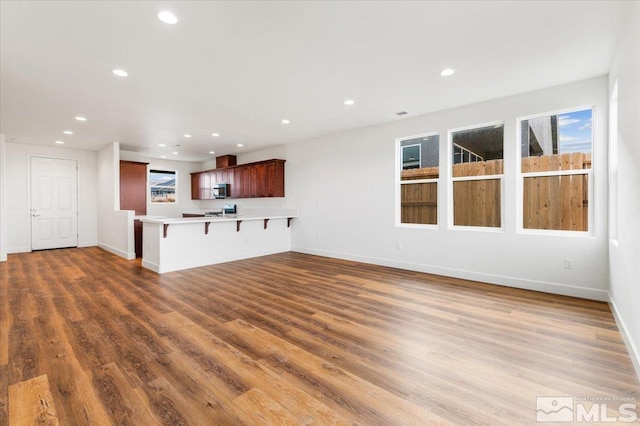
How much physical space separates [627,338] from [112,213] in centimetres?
913

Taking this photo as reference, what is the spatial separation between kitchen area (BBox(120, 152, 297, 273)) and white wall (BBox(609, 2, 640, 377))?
18.7 ft

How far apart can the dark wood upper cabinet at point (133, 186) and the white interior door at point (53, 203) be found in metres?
1.49

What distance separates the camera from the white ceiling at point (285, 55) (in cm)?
231

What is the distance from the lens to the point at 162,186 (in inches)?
368

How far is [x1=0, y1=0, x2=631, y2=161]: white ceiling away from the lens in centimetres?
231

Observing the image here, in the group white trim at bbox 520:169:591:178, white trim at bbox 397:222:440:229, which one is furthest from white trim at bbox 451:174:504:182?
white trim at bbox 397:222:440:229

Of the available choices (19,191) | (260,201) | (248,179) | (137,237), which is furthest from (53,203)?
(260,201)

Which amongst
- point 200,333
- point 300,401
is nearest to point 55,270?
point 200,333

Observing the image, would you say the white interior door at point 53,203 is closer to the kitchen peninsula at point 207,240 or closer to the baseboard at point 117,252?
the baseboard at point 117,252

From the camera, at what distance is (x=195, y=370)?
2129 mm

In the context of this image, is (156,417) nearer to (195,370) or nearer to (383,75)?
(195,370)

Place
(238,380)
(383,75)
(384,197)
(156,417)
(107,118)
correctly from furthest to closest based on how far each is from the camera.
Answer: (384,197) → (107,118) → (383,75) → (238,380) → (156,417)

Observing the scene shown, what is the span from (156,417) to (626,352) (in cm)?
347

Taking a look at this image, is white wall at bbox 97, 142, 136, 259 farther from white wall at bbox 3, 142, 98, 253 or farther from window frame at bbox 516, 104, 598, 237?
window frame at bbox 516, 104, 598, 237
